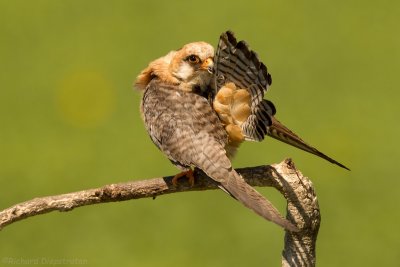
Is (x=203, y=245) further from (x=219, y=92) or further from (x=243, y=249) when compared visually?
(x=219, y=92)

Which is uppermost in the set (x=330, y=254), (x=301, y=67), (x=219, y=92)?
(x=219, y=92)

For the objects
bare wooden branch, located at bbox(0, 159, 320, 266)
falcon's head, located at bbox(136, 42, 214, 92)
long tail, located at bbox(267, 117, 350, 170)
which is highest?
falcon's head, located at bbox(136, 42, 214, 92)

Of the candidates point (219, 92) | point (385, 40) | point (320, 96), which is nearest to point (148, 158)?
point (320, 96)

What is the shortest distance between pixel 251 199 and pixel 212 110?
3.07 ft

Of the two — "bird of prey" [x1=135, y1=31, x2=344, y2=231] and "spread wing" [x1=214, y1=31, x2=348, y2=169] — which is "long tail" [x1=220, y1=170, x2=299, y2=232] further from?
"spread wing" [x1=214, y1=31, x2=348, y2=169]

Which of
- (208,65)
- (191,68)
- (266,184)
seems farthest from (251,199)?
(191,68)

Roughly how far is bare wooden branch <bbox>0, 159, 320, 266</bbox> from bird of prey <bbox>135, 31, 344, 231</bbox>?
0.13m

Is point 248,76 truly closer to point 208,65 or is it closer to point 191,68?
point 208,65

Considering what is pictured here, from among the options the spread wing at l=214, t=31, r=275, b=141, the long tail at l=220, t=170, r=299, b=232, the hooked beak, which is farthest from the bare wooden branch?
the hooked beak

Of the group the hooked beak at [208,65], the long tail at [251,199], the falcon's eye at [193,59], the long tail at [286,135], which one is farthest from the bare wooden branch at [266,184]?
the falcon's eye at [193,59]

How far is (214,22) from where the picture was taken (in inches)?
606

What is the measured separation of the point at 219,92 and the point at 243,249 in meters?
4.71

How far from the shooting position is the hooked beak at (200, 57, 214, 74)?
7.51 metres

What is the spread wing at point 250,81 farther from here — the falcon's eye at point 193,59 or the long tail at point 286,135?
the falcon's eye at point 193,59
